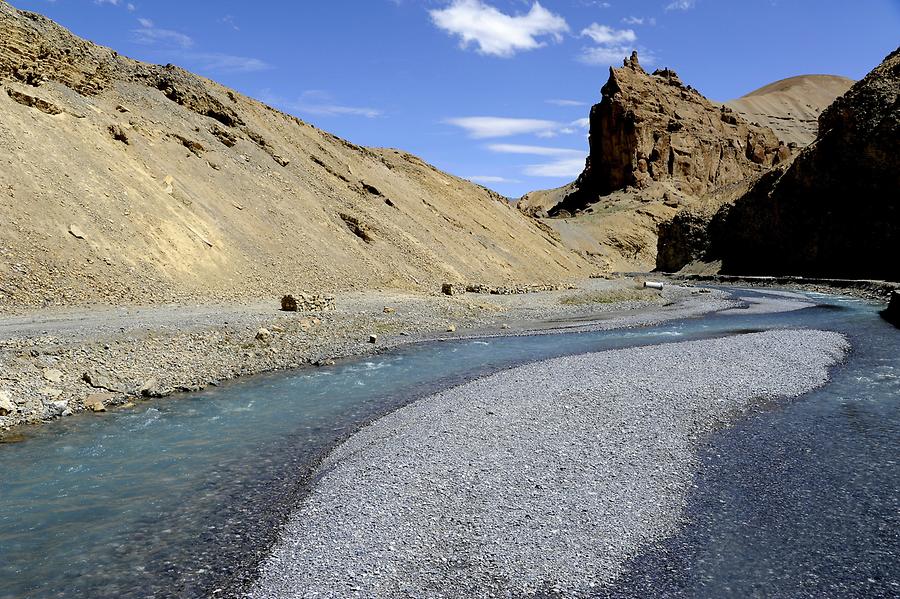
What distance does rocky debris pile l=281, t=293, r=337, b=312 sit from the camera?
994 inches

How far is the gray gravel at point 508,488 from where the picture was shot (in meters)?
6.69

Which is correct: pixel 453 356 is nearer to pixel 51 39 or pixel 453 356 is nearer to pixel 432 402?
pixel 432 402

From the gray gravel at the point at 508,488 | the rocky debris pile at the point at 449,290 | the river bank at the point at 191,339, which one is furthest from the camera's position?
the rocky debris pile at the point at 449,290

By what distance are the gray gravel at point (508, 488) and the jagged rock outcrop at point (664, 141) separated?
122010 mm

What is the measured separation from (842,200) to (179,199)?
213 feet

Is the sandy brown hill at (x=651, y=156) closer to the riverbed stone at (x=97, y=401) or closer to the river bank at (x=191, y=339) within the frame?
the river bank at (x=191, y=339)

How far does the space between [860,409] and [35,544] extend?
637 inches

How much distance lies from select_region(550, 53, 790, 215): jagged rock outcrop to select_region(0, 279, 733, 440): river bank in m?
105

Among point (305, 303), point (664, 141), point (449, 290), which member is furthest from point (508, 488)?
point (664, 141)

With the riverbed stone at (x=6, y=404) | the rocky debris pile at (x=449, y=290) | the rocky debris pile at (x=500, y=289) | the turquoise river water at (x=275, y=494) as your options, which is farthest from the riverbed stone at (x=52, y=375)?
the rocky debris pile at (x=500, y=289)

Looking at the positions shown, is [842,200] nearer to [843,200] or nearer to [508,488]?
[843,200]

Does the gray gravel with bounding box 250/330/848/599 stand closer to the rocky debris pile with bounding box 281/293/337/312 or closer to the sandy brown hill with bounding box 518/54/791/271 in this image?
the rocky debris pile with bounding box 281/293/337/312

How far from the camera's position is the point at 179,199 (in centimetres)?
3114

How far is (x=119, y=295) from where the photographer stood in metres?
22.9
